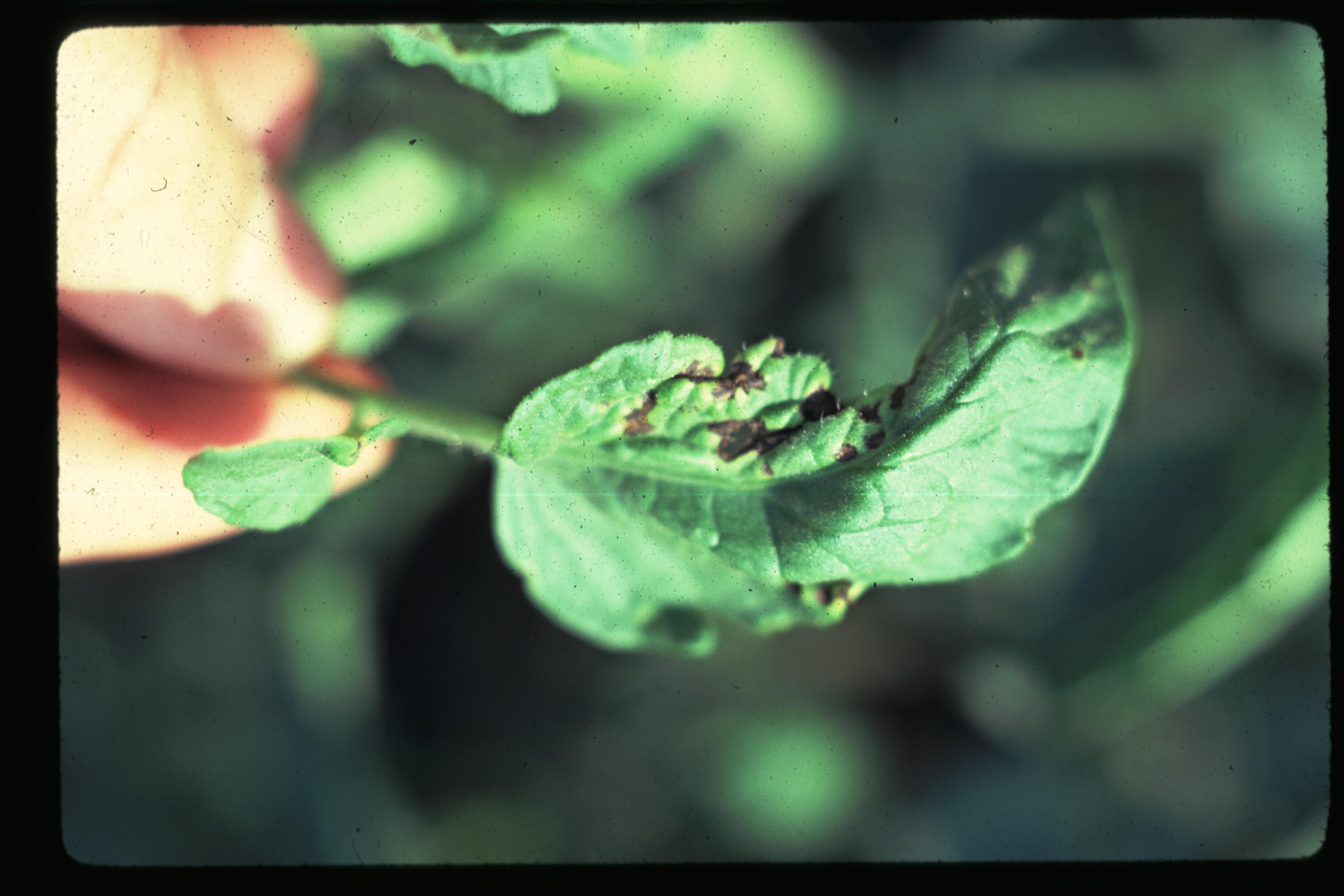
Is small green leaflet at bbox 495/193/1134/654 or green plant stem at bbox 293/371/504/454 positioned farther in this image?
green plant stem at bbox 293/371/504/454

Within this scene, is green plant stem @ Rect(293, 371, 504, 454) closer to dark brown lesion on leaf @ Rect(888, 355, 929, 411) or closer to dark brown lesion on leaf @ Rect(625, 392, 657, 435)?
dark brown lesion on leaf @ Rect(625, 392, 657, 435)

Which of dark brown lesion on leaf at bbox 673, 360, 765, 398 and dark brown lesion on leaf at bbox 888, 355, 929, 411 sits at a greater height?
dark brown lesion on leaf at bbox 888, 355, 929, 411

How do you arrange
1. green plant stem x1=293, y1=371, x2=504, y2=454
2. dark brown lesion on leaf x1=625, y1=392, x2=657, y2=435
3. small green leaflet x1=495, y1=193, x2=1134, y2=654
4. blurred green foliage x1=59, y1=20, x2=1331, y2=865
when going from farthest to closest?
blurred green foliage x1=59, y1=20, x2=1331, y2=865, green plant stem x1=293, y1=371, x2=504, y2=454, dark brown lesion on leaf x1=625, y1=392, x2=657, y2=435, small green leaflet x1=495, y1=193, x2=1134, y2=654

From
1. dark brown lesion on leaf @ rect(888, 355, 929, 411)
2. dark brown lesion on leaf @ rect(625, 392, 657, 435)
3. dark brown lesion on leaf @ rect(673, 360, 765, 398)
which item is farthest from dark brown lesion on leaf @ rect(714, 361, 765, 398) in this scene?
dark brown lesion on leaf @ rect(888, 355, 929, 411)

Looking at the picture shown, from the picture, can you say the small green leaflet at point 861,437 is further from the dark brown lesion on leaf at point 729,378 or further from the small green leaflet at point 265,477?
the small green leaflet at point 265,477

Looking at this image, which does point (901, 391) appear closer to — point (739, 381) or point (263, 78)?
point (739, 381)

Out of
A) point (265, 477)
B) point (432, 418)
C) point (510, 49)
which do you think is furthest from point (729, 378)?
point (265, 477)

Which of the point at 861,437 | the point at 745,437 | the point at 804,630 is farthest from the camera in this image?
the point at 804,630
